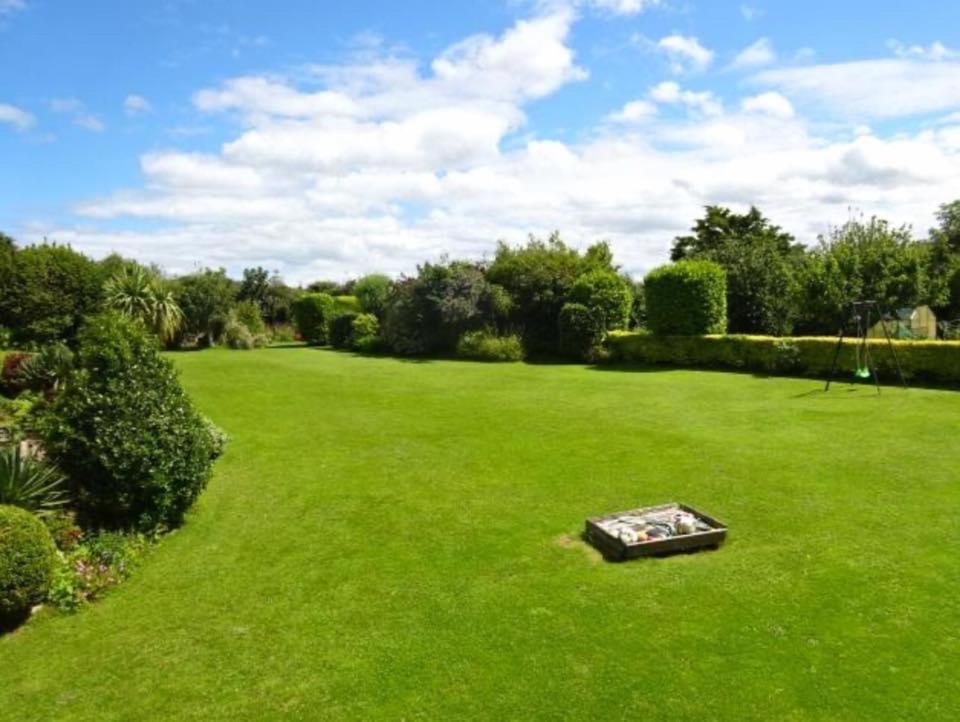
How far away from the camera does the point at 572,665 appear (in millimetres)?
5695

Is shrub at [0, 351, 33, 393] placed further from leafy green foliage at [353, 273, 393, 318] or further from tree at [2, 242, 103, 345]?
leafy green foliage at [353, 273, 393, 318]

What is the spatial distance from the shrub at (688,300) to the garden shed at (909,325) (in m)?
4.91

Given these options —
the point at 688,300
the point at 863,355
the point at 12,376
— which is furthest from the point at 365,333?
the point at 863,355

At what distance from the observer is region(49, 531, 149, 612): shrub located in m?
7.25

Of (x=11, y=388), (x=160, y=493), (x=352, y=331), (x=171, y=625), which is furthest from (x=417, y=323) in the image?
(x=171, y=625)

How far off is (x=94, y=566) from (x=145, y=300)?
21.5 m

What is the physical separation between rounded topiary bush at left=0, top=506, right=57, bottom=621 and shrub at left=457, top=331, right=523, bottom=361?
19.6m

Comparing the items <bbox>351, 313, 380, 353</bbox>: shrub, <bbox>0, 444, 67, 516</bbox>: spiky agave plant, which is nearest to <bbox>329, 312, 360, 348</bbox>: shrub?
<bbox>351, 313, 380, 353</bbox>: shrub

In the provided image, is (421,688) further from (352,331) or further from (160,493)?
(352,331)

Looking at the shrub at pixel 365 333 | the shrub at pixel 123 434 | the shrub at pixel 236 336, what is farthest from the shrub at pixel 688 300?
the shrub at pixel 123 434

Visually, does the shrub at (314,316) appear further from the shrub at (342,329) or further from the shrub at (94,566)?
the shrub at (94,566)

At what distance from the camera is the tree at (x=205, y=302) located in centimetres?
2972

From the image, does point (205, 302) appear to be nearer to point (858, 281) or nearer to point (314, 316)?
point (314, 316)

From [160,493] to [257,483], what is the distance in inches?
85.9
